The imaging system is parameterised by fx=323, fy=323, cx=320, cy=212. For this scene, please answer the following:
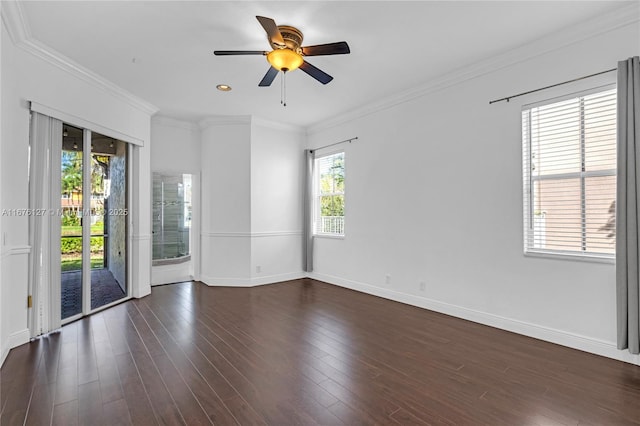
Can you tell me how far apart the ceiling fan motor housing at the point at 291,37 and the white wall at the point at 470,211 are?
81.7 inches

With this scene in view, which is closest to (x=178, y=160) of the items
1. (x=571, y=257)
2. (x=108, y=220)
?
(x=108, y=220)

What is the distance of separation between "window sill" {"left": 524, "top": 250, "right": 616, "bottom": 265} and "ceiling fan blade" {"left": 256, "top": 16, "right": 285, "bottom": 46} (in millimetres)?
3175

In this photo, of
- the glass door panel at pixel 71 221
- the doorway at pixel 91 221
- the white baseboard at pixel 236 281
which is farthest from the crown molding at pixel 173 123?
the white baseboard at pixel 236 281

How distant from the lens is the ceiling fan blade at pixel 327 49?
8.89 ft

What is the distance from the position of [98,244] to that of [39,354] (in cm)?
161

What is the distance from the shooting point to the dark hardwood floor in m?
2.04

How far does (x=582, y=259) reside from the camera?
2.99 m

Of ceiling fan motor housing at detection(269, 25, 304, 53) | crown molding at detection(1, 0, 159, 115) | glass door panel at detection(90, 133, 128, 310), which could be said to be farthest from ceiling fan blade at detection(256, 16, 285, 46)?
glass door panel at detection(90, 133, 128, 310)

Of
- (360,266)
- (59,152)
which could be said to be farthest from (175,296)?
(360,266)

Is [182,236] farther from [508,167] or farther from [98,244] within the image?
[508,167]

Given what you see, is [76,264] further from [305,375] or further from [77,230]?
[305,375]

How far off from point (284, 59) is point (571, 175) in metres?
2.91

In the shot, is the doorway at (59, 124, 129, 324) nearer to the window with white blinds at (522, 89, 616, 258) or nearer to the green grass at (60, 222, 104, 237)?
the green grass at (60, 222, 104, 237)

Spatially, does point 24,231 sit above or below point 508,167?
below
